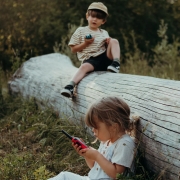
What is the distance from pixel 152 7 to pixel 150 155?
15.0m

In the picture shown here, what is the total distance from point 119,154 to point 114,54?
238 centimetres

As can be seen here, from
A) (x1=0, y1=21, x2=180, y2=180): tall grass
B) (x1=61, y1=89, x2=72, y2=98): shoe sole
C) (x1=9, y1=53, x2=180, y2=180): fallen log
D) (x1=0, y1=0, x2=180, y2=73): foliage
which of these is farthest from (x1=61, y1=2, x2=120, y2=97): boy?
(x1=0, y1=0, x2=180, y2=73): foliage

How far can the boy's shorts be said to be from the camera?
195 inches

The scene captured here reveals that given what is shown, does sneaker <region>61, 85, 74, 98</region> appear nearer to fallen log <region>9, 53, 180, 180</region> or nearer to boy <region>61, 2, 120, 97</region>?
fallen log <region>9, 53, 180, 180</region>

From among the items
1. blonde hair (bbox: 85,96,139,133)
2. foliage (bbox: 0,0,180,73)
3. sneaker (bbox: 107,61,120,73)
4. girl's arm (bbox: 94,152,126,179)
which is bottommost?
foliage (bbox: 0,0,180,73)

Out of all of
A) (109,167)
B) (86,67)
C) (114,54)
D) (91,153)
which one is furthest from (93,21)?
(109,167)

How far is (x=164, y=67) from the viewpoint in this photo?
7.25 meters

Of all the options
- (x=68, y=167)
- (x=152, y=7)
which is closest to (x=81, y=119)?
(x=68, y=167)

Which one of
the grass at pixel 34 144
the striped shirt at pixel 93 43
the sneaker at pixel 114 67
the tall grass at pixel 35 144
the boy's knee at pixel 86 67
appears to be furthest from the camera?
the striped shirt at pixel 93 43

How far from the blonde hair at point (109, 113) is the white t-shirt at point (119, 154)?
0.41ft

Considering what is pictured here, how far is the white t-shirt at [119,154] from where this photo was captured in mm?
2664

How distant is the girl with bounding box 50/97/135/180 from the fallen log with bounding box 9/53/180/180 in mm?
205

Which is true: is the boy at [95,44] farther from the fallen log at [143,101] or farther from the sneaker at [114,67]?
the fallen log at [143,101]

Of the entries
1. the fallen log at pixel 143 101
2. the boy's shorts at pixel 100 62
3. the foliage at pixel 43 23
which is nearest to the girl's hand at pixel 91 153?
the fallen log at pixel 143 101
